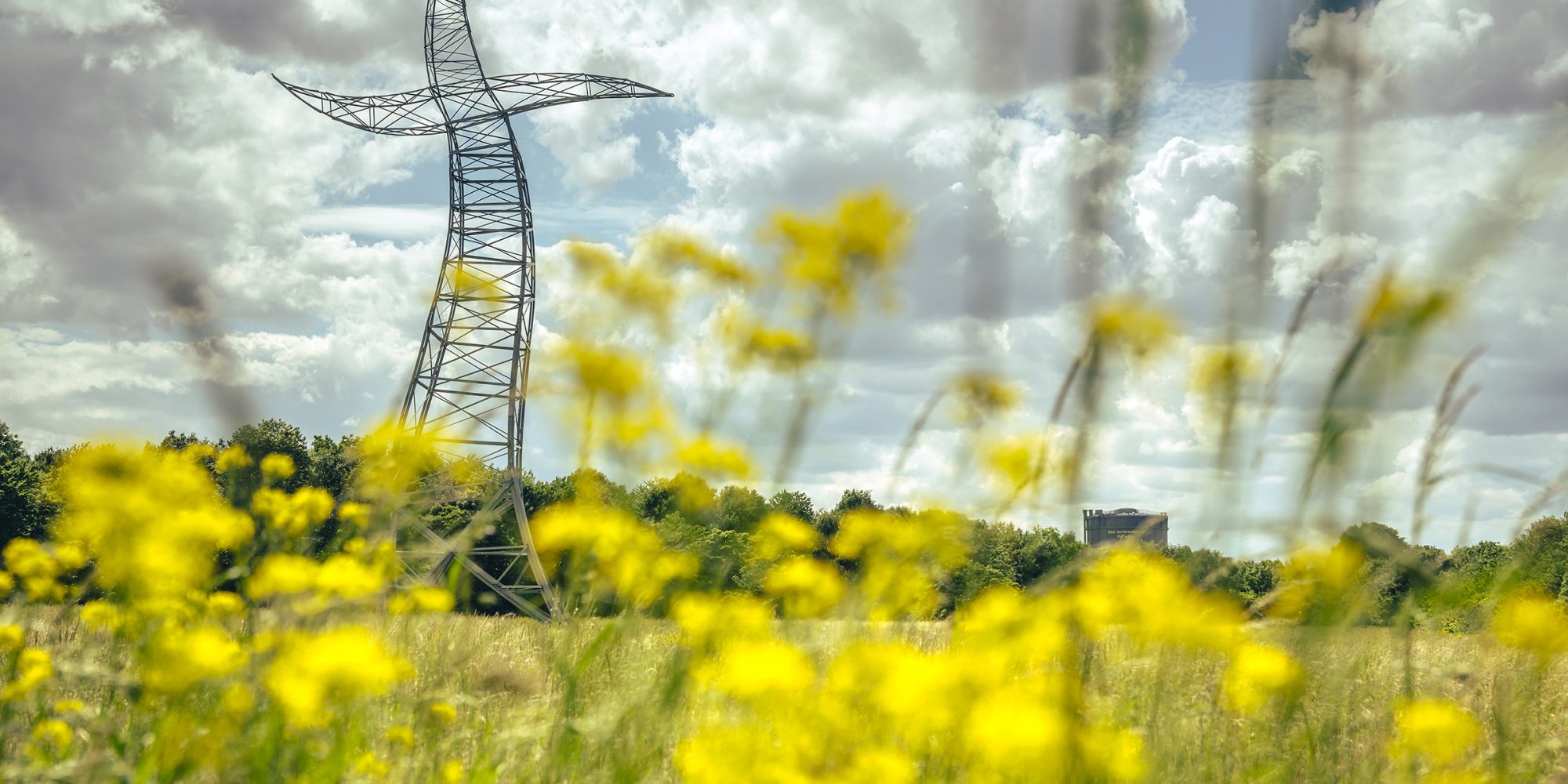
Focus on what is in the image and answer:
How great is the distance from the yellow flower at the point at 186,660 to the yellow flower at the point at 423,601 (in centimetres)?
44

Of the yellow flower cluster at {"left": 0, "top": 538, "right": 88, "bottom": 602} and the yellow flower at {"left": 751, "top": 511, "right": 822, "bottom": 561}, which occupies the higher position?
the yellow flower at {"left": 751, "top": 511, "right": 822, "bottom": 561}

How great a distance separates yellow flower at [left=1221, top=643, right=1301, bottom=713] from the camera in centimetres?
278

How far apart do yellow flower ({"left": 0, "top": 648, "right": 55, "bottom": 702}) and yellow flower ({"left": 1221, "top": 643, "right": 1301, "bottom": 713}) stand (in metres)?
3.56

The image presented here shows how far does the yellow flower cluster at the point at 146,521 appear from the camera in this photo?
8.37 ft

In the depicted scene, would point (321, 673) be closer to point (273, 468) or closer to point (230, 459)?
point (230, 459)

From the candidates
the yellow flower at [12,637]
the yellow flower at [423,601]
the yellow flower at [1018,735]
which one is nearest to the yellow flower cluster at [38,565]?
the yellow flower at [12,637]

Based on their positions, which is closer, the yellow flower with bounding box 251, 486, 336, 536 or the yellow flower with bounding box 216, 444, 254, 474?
the yellow flower with bounding box 216, 444, 254, 474

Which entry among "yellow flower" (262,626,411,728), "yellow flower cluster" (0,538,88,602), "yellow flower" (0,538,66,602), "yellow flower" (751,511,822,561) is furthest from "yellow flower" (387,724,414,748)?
"yellow flower" (0,538,66,602)

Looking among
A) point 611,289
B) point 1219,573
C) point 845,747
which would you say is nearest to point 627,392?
point 611,289

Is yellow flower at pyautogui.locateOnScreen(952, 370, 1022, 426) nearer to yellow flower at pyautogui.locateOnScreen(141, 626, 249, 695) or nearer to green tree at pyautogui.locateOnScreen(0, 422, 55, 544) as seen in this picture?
yellow flower at pyautogui.locateOnScreen(141, 626, 249, 695)

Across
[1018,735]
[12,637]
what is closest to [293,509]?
[12,637]

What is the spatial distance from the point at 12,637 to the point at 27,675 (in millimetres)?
334

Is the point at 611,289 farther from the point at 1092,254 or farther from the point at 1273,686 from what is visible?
the point at 1273,686

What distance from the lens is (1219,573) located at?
2039 mm
